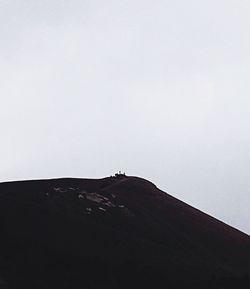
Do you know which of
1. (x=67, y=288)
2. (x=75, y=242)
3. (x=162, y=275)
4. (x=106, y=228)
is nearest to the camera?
(x=67, y=288)

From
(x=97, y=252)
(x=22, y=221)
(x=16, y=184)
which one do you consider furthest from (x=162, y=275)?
→ (x=16, y=184)

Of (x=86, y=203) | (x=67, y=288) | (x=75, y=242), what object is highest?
(x=86, y=203)

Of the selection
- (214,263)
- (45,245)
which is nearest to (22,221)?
(45,245)

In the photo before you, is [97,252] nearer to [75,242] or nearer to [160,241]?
[75,242]

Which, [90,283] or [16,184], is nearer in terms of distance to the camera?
[90,283]

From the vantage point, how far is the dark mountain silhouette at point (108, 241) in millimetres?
53062

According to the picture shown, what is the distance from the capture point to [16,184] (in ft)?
252

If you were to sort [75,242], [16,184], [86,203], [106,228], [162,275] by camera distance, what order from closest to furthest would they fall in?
1. [162,275]
2. [75,242]
3. [106,228]
4. [86,203]
5. [16,184]

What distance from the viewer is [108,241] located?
6181cm

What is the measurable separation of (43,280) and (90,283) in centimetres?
399

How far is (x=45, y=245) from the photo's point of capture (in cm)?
5784

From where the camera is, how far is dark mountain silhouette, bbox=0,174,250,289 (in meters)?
53.1

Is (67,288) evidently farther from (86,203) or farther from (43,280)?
(86,203)

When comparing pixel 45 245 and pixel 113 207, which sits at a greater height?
pixel 113 207
